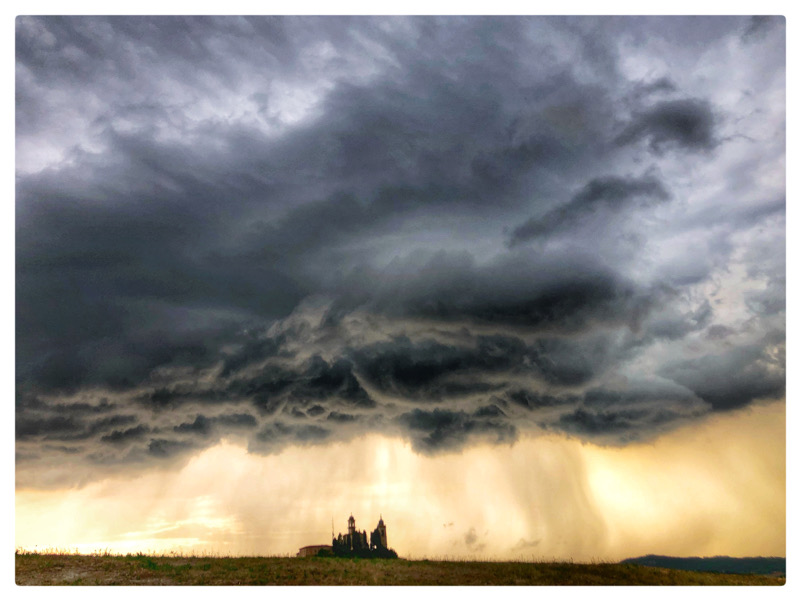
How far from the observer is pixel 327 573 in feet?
70.9

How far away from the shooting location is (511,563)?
75.0 feet

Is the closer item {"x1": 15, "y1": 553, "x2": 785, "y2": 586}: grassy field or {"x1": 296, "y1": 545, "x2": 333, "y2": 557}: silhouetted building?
{"x1": 15, "y1": 553, "x2": 785, "y2": 586}: grassy field

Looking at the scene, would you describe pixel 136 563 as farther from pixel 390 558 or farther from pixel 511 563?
pixel 511 563

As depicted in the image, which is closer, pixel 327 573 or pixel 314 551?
pixel 327 573

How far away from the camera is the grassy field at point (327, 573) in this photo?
21062mm

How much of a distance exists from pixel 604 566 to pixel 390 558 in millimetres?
10236

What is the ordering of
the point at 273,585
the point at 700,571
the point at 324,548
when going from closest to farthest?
the point at 273,585 < the point at 700,571 < the point at 324,548

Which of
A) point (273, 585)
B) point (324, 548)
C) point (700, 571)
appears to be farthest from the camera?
point (324, 548)

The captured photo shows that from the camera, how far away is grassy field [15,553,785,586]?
21.1 m

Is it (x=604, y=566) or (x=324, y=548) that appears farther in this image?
(x=324, y=548)

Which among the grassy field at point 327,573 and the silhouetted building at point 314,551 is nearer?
the grassy field at point 327,573
